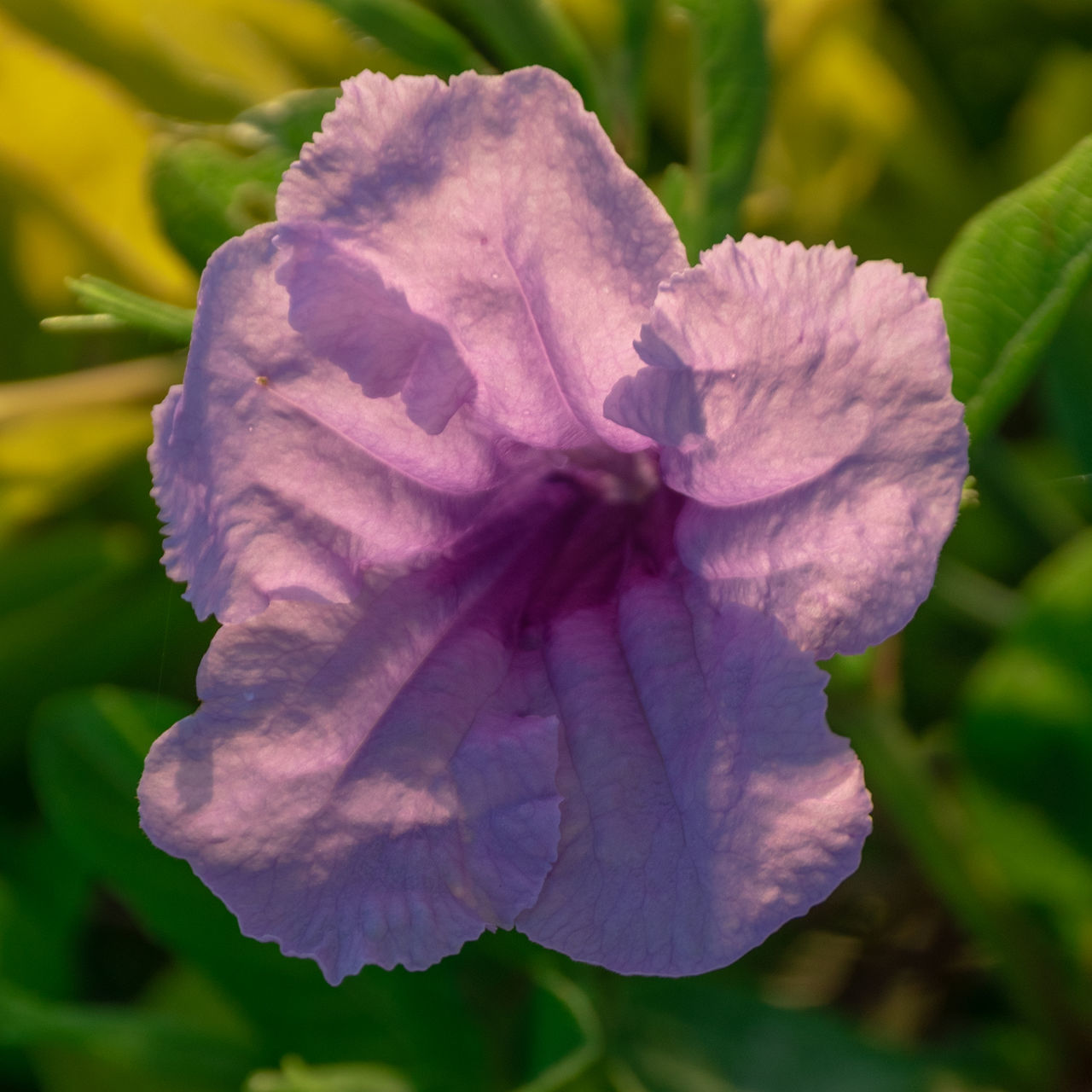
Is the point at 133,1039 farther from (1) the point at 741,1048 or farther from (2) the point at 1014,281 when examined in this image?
(2) the point at 1014,281

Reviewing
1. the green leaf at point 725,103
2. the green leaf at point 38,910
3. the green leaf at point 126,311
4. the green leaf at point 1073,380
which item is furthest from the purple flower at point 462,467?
the green leaf at point 38,910

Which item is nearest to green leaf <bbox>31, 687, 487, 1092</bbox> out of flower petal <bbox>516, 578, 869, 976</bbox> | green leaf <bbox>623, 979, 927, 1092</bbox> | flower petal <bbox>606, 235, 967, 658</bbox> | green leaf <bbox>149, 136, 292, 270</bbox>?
green leaf <bbox>623, 979, 927, 1092</bbox>

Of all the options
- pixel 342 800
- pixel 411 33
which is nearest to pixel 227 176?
pixel 411 33

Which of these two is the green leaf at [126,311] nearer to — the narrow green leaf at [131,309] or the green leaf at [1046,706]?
the narrow green leaf at [131,309]

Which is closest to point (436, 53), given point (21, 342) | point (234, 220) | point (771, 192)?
point (234, 220)

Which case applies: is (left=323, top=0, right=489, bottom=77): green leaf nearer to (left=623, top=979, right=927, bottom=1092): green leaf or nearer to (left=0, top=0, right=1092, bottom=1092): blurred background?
(left=0, top=0, right=1092, bottom=1092): blurred background

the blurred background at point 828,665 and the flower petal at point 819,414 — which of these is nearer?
the flower petal at point 819,414
